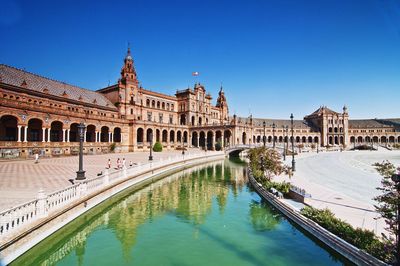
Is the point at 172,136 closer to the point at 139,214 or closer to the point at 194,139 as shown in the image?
the point at 194,139

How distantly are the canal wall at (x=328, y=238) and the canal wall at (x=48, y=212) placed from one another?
11099mm

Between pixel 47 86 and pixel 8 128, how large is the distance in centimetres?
1330

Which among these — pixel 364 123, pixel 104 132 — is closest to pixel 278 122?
pixel 364 123

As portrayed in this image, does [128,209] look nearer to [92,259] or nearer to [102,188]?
[102,188]

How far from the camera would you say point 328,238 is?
9.50 meters

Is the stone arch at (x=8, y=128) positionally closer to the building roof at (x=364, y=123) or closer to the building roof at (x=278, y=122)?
the building roof at (x=278, y=122)

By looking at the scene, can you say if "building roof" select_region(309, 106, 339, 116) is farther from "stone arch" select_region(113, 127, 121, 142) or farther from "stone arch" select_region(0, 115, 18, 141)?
"stone arch" select_region(0, 115, 18, 141)

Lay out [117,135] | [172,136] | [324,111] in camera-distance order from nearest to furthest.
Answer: [117,135] → [172,136] → [324,111]

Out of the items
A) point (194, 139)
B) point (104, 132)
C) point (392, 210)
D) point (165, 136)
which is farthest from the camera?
point (194, 139)

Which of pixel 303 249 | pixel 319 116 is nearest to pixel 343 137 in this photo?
pixel 319 116

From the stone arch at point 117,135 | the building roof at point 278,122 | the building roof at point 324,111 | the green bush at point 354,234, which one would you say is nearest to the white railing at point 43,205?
the green bush at point 354,234

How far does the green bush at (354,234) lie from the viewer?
745 centimetres

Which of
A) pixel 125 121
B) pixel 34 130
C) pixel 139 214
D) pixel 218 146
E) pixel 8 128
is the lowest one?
pixel 139 214

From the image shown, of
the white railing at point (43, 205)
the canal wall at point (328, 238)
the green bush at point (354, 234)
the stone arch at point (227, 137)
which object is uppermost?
the stone arch at point (227, 137)
